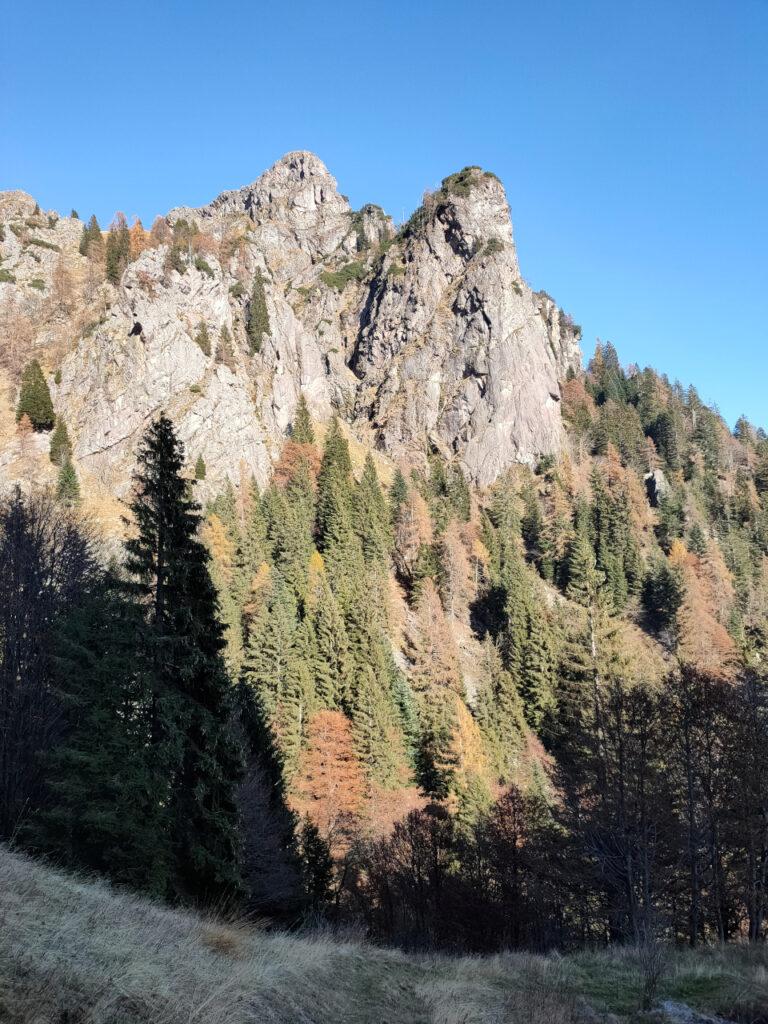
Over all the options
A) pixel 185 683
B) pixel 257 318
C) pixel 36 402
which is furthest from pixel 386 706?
pixel 257 318

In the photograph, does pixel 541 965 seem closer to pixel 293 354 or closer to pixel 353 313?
pixel 293 354

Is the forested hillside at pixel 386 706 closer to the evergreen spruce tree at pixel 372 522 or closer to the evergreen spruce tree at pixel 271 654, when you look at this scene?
the evergreen spruce tree at pixel 271 654

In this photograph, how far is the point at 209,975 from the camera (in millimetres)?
6422

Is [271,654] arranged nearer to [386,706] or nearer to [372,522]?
[386,706]

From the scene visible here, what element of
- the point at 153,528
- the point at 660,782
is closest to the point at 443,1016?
the point at 153,528

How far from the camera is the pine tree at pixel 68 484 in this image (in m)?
58.4

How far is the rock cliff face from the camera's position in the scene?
257 feet

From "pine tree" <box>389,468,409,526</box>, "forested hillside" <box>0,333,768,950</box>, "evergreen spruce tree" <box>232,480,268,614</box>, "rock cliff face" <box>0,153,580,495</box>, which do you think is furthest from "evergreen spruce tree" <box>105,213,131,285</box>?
"pine tree" <box>389,468,409,526</box>

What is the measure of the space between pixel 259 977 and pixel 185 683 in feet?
27.4

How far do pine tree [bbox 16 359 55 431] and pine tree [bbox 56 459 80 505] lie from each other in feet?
28.5

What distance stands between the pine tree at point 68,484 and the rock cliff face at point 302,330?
224 inches

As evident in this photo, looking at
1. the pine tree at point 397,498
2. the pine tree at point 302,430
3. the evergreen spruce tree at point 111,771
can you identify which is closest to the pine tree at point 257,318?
the pine tree at point 302,430

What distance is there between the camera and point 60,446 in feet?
219

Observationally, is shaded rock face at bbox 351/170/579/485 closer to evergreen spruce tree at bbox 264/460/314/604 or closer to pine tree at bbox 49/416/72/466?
evergreen spruce tree at bbox 264/460/314/604
